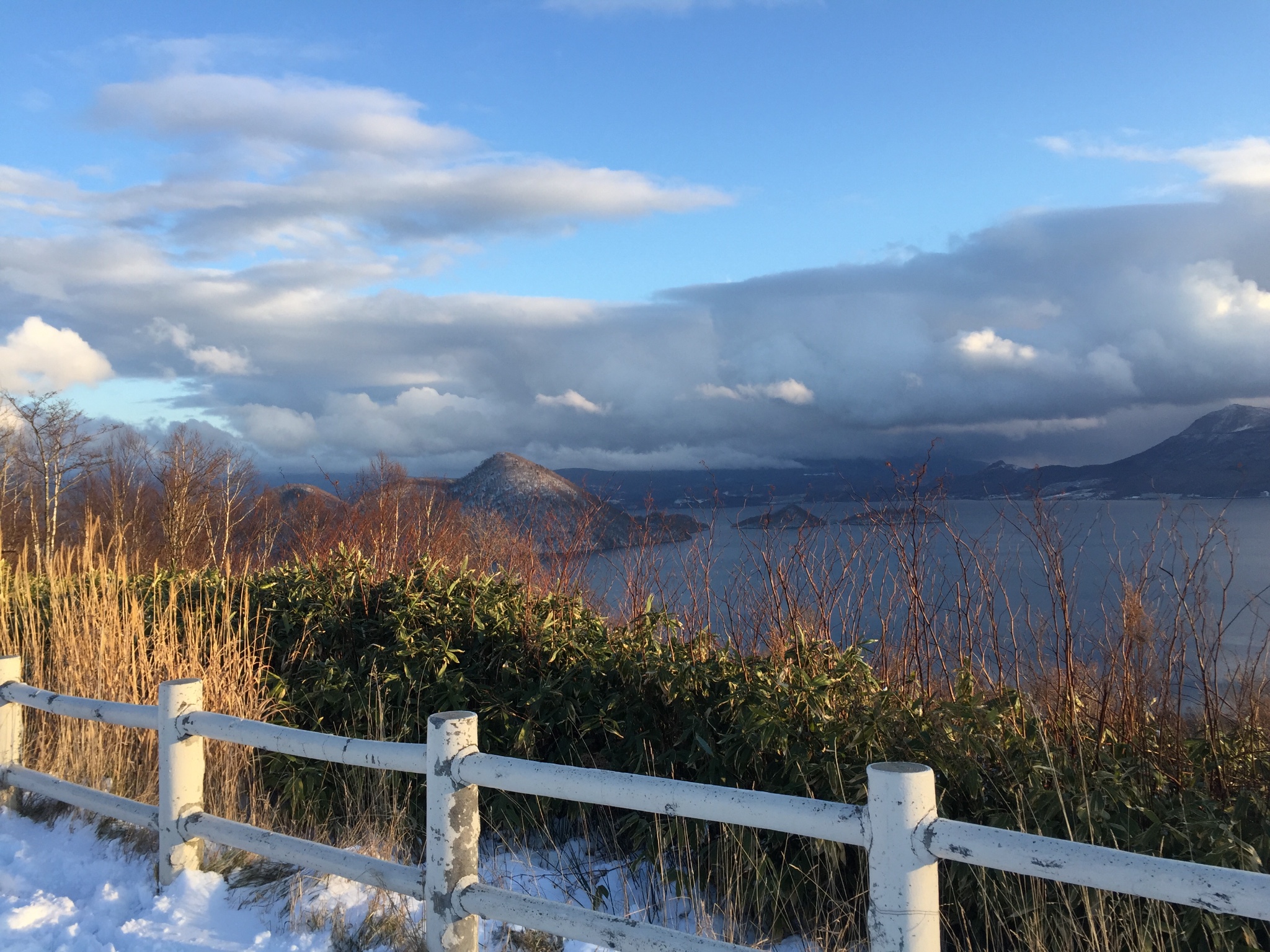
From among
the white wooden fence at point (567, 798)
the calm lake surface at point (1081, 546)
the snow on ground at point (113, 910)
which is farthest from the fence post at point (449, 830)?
the calm lake surface at point (1081, 546)

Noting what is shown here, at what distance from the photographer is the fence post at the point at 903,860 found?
2436mm

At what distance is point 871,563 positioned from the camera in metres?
5.69

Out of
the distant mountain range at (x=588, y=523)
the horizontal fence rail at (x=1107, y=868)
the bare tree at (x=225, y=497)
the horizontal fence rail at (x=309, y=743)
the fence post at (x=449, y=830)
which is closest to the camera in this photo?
the horizontal fence rail at (x=1107, y=868)

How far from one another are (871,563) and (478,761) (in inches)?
129

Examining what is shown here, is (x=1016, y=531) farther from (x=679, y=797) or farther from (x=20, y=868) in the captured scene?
(x=20, y=868)

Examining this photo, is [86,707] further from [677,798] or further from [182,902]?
[677,798]

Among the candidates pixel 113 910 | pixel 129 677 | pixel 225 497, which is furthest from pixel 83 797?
pixel 225 497

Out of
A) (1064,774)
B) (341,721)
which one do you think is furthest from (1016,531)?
(341,721)

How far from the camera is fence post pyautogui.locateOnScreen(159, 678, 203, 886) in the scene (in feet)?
13.5

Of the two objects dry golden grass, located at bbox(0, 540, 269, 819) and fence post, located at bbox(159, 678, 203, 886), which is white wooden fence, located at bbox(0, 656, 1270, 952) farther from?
dry golden grass, located at bbox(0, 540, 269, 819)

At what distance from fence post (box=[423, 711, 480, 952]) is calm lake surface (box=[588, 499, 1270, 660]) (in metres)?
2.98

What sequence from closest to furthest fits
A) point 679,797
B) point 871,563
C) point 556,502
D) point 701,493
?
point 679,797, point 871,563, point 701,493, point 556,502

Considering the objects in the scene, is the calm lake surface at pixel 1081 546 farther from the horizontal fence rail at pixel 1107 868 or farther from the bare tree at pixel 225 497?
the bare tree at pixel 225 497

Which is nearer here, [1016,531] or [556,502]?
[1016,531]
